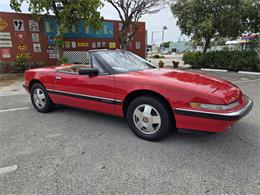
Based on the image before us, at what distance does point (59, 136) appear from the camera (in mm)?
2971

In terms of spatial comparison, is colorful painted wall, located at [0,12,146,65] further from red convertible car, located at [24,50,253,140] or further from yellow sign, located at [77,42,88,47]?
red convertible car, located at [24,50,253,140]

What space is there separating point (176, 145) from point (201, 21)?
10902 mm

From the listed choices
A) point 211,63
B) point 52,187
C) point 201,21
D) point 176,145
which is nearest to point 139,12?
point 201,21

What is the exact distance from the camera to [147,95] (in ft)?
8.77

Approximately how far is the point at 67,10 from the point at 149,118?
27.5ft

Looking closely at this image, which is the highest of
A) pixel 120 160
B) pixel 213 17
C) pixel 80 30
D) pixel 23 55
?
pixel 213 17

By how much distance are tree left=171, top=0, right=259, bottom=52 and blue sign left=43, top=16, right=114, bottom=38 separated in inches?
199

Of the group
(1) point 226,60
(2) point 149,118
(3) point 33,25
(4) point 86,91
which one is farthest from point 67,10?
(1) point 226,60

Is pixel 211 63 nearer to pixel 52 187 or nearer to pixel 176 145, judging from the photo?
pixel 176 145

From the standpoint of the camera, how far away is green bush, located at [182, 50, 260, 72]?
10.5m

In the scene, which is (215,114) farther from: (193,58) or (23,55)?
(193,58)

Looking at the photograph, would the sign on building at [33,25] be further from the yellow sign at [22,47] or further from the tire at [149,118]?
the tire at [149,118]

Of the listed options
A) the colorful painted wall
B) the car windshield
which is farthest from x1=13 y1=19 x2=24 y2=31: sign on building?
the car windshield

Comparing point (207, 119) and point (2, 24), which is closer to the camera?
point (207, 119)
